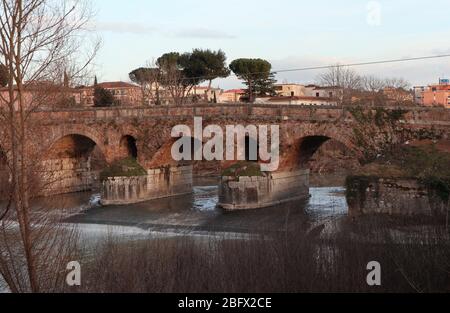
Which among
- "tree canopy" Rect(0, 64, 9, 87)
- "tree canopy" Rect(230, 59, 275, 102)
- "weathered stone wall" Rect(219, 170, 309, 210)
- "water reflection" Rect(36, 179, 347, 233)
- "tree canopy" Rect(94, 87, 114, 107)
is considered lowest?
"water reflection" Rect(36, 179, 347, 233)

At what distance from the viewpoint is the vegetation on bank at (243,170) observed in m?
26.3

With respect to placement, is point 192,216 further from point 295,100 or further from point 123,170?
point 295,100

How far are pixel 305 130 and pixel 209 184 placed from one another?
11.7 meters

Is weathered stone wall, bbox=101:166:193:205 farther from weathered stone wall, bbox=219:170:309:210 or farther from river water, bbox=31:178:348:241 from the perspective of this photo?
weathered stone wall, bbox=219:170:309:210

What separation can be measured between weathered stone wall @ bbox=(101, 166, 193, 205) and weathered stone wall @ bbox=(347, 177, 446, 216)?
12595 millimetres

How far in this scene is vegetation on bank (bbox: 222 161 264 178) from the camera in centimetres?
2627

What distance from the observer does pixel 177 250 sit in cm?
1170

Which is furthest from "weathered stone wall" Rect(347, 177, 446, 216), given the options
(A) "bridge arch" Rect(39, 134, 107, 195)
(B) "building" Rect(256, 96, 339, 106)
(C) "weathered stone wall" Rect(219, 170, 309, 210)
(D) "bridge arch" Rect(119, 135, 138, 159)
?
(B) "building" Rect(256, 96, 339, 106)

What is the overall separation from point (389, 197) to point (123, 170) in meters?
14.6

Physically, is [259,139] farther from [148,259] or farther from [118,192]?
[148,259]

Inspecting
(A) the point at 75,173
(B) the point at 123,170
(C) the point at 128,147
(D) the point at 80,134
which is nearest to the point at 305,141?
(B) the point at 123,170

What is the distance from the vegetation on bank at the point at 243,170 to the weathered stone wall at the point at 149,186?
559 cm
